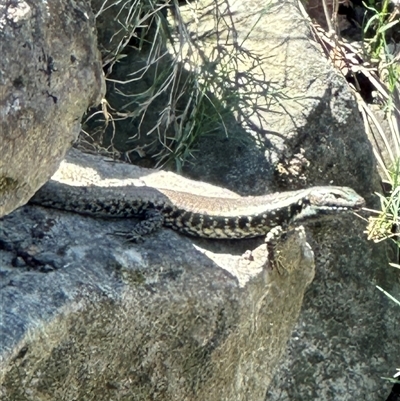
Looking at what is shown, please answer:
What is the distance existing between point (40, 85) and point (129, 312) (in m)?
1.09

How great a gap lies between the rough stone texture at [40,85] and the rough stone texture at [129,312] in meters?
0.39

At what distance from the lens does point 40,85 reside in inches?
155

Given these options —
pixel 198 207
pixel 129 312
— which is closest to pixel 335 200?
pixel 198 207

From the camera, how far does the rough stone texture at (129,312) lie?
160 inches

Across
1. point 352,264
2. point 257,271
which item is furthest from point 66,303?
point 352,264

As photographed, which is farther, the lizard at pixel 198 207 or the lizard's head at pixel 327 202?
the lizard's head at pixel 327 202

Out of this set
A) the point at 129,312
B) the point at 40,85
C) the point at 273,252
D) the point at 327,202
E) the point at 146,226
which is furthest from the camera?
the point at 327,202

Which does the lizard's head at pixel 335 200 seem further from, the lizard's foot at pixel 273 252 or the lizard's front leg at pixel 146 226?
the lizard's front leg at pixel 146 226

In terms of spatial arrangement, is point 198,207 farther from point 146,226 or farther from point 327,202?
point 327,202

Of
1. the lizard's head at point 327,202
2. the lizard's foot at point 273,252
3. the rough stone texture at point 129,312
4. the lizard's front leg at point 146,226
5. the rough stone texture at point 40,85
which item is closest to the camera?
the rough stone texture at point 40,85

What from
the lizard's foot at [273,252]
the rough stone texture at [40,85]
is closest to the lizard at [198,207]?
the lizard's foot at [273,252]

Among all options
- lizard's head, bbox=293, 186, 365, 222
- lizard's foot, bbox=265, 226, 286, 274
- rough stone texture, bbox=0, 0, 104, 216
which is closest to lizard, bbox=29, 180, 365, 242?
lizard's head, bbox=293, 186, 365, 222

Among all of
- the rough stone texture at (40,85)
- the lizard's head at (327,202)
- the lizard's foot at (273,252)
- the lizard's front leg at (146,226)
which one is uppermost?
the rough stone texture at (40,85)

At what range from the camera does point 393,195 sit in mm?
6121
